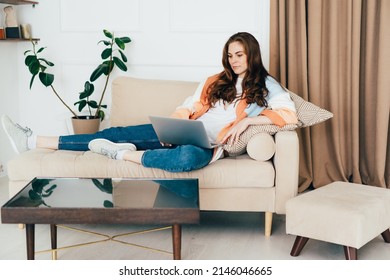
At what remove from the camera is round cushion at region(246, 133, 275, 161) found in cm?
287

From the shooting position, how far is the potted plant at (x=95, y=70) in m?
3.91

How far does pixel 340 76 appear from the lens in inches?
147

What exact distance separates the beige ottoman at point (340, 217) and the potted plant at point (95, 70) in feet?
5.96

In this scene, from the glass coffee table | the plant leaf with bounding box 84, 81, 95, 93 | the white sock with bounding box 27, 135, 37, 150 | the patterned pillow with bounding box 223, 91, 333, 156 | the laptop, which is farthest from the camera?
the plant leaf with bounding box 84, 81, 95, 93

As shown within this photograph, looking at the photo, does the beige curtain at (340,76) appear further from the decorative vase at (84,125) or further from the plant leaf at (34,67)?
the plant leaf at (34,67)

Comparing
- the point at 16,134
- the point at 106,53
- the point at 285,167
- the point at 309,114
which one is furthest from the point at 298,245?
the point at 106,53

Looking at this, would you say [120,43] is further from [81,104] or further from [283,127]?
[283,127]

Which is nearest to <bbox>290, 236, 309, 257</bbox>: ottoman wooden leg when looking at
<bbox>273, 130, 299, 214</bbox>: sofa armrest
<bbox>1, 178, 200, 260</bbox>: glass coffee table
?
<bbox>273, 130, 299, 214</bbox>: sofa armrest

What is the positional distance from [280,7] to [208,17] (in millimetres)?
513

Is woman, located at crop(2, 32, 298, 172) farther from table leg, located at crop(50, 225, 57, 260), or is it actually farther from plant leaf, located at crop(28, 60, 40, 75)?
plant leaf, located at crop(28, 60, 40, 75)

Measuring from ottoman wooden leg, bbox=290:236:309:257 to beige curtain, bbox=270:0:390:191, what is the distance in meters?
1.21
